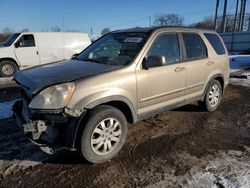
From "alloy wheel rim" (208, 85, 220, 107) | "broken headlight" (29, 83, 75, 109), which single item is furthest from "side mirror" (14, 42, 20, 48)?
"broken headlight" (29, 83, 75, 109)

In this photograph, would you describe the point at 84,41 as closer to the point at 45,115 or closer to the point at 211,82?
the point at 211,82

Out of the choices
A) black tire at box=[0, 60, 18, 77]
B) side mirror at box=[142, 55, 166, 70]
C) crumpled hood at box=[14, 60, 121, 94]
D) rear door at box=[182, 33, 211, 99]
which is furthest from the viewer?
black tire at box=[0, 60, 18, 77]

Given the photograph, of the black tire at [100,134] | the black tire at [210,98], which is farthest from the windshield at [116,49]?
the black tire at [210,98]

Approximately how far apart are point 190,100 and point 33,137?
3167mm

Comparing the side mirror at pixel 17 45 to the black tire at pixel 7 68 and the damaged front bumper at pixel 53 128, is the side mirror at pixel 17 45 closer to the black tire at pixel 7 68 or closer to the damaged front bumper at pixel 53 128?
the black tire at pixel 7 68

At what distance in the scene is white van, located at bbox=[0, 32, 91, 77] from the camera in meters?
12.6

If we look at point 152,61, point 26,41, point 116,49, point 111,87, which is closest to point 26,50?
point 26,41

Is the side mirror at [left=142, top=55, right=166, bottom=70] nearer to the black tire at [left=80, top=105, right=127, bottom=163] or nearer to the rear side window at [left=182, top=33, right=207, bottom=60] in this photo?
the black tire at [left=80, top=105, right=127, bottom=163]

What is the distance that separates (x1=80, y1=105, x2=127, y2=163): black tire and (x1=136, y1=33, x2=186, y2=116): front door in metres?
0.51

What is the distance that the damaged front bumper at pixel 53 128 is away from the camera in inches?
142

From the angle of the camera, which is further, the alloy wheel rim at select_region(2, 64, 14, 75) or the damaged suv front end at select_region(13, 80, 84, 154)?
the alloy wheel rim at select_region(2, 64, 14, 75)

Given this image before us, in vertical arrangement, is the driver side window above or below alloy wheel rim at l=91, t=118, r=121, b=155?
above

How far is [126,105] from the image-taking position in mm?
4285

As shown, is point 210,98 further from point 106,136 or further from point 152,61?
point 106,136
